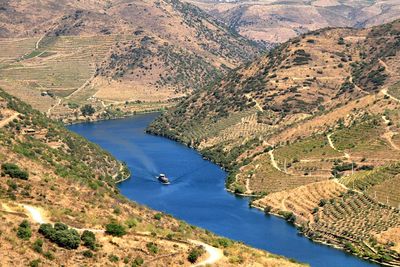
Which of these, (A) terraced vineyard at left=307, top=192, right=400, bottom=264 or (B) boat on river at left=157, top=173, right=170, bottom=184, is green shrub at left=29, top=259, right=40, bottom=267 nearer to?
(A) terraced vineyard at left=307, top=192, right=400, bottom=264

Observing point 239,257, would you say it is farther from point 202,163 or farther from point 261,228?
point 202,163

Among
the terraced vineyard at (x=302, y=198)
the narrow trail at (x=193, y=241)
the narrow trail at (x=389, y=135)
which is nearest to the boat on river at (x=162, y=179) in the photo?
the terraced vineyard at (x=302, y=198)

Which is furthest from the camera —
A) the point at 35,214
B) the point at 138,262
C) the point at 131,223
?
the point at 131,223

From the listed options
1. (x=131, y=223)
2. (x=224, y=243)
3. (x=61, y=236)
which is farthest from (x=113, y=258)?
(x=224, y=243)

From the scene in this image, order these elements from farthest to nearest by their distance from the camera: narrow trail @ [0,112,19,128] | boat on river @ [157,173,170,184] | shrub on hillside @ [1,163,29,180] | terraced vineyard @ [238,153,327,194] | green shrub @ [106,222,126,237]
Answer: boat on river @ [157,173,170,184], terraced vineyard @ [238,153,327,194], narrow trail @ [0,112,19,128], shrub on hillside @ [1,163,29,180], green shrub @ [106,222,126,237]

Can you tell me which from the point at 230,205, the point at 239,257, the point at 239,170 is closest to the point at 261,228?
the point at 230,205

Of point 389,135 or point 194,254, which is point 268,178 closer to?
point 389,135

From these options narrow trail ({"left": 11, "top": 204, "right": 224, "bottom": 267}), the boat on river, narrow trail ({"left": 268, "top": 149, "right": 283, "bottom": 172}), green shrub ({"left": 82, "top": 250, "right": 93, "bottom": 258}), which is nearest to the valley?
green shrub ({"left": 82, "top": 250, "right": 93, "bottom": 258})
